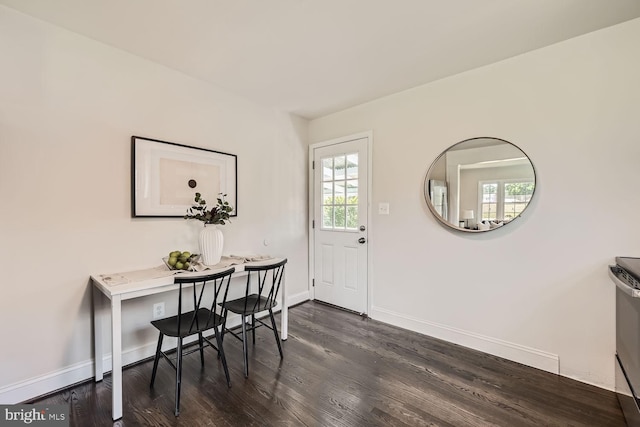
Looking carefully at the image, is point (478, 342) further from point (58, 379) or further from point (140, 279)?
point (58, 379)

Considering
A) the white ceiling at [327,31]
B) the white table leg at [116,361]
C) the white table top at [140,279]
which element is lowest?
the white table leg at [116,361]

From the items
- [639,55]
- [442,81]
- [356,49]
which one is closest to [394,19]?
[356,49]

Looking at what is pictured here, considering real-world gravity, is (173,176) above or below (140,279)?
above

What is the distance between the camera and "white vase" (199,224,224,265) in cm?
230

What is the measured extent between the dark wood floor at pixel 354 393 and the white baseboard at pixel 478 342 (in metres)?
0.06

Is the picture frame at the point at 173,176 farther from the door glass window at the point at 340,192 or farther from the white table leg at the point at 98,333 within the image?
the door glass window at the point at 340,192

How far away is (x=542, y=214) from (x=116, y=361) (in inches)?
118

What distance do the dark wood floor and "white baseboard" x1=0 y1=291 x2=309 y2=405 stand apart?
0.21 ft

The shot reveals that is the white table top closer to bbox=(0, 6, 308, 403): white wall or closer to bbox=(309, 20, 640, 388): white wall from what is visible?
bbox=(0, 6, 308, 403): white wall

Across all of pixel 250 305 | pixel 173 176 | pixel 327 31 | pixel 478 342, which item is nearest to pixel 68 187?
pixel 173 176

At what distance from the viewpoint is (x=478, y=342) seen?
7.97ft

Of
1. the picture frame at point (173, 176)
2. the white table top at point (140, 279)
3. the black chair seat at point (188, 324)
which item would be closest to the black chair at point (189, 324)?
the black chair seat at point (188, 324)

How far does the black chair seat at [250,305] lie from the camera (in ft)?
7.26

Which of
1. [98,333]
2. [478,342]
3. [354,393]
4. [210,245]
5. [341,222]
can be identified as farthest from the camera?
[341,222]
